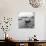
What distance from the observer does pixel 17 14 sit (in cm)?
415

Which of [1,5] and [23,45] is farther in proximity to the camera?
[1,5]

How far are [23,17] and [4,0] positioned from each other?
0.87 meters

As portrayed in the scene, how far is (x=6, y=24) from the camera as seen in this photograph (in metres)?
4.11

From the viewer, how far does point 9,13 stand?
414cm

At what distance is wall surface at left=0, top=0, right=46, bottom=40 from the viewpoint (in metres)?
4.11

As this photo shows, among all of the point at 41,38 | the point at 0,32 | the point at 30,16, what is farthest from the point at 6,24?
the point at 41,38

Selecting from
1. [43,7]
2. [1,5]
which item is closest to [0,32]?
[1,5]

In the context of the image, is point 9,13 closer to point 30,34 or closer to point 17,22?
point 17,22

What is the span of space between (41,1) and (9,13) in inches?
47.4

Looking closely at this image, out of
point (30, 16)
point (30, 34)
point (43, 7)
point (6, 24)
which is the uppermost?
point (43, 7)

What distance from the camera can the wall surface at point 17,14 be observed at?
411 centimetres

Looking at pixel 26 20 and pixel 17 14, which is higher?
pixel 17 14

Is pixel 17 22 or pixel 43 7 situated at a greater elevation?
pixel 43 7

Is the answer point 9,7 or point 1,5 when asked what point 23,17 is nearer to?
point 9,7
